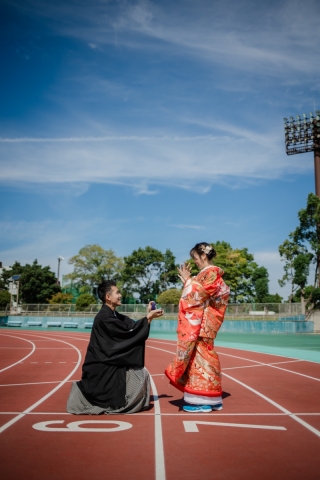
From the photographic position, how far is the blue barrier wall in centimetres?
2912

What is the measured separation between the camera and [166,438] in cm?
446

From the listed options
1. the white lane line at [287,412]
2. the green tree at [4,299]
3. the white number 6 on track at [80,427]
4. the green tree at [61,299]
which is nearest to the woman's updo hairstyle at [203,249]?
the white lane line at [287,412]

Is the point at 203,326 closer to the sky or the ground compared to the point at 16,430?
closer to the sky

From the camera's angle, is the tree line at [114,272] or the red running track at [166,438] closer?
the red running track at [166,438]

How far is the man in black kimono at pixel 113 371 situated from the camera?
18.2ft

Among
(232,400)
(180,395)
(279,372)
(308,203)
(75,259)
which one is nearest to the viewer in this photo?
(232,400)

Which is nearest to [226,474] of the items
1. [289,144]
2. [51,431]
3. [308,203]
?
[51,431]

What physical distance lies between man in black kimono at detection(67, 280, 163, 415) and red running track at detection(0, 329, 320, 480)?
17 centimetres

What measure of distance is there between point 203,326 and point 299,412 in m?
1.66

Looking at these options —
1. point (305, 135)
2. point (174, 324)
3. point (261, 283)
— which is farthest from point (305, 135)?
point (261, 283)

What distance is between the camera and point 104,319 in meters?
5.80

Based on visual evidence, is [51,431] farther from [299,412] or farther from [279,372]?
[279,372]

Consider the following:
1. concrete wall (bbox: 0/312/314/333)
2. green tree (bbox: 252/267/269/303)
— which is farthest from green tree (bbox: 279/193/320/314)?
green tree (bbox: 252/267/269/303)

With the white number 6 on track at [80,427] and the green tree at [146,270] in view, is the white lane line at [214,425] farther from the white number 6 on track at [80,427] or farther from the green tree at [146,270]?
the green tree at [146,270]
